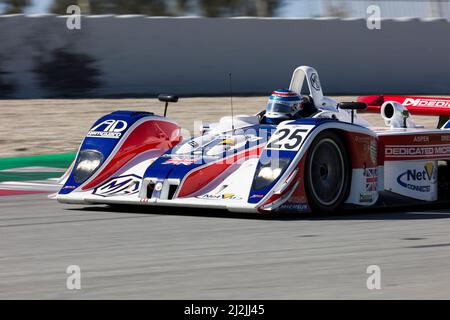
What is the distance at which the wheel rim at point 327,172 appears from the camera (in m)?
9.27

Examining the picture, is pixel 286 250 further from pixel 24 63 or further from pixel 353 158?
pixel 24 63

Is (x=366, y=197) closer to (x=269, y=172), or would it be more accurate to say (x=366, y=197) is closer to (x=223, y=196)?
(x=269, y=172)

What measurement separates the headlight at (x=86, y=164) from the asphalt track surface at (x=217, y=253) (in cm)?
32

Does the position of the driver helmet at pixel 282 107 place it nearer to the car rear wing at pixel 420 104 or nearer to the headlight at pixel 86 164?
the car rear wing at pixel 420 104

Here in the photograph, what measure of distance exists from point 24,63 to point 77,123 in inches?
86.8

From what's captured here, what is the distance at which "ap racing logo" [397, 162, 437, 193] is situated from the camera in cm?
1001

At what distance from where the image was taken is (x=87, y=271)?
6367 mm

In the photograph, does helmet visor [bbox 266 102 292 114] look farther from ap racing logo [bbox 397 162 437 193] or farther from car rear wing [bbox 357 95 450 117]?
car rear wing [bbox 357 95 450 117]

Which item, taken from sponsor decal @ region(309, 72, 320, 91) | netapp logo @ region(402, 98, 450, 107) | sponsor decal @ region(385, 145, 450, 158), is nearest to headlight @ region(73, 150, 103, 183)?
sponsor decal @ region(309, 72, 320, 91)

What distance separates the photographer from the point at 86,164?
990 cm

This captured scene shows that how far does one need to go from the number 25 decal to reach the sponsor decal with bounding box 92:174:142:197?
137 centimetres

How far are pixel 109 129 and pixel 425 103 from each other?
3946 mm

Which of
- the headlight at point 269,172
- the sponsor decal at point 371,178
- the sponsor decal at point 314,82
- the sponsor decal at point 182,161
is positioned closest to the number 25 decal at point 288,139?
the headlight at point 269,172
